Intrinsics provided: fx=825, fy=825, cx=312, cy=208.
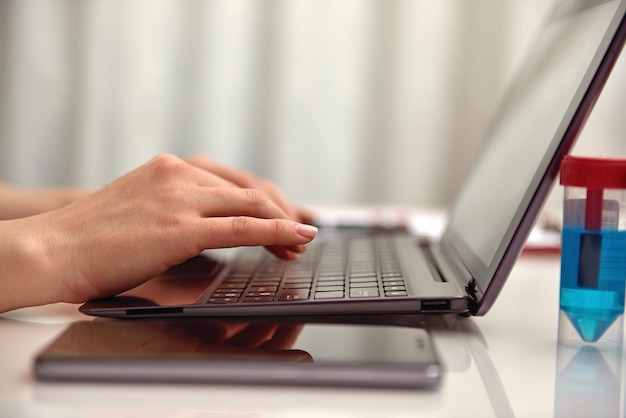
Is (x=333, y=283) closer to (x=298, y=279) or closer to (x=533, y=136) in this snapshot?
(x=298, y=279)

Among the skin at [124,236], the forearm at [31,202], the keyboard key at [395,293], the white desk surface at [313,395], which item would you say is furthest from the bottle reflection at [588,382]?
the forearm at [31,202]

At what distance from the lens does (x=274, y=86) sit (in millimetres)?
2180

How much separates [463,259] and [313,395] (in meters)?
0.32

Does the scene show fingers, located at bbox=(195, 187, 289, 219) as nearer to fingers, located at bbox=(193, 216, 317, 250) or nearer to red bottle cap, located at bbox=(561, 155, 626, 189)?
fingers, located at bbox=(193, 216, 317, 250)

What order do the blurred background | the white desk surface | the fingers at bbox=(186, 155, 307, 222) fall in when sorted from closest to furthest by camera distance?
the white desk surface → the fingers at bbox=(186, 155, 307, 222) → the blurred background

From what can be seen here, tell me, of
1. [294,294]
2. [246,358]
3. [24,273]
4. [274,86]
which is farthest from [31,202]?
[274,86]

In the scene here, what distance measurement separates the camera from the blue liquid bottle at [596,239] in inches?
21.2

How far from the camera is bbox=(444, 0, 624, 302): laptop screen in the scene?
0.54m

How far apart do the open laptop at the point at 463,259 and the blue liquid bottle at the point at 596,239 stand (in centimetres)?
3

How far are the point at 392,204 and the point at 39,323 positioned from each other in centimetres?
167

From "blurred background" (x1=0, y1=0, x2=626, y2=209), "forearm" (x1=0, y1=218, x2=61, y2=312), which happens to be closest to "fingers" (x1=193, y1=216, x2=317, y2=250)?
"forearm" (x1=0, y1=218, x2=61, y2=312)

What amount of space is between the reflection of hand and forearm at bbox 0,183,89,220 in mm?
575

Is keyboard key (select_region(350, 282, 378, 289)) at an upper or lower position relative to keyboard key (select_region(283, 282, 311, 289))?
upper

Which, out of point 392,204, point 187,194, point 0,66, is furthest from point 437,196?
point 187,194
